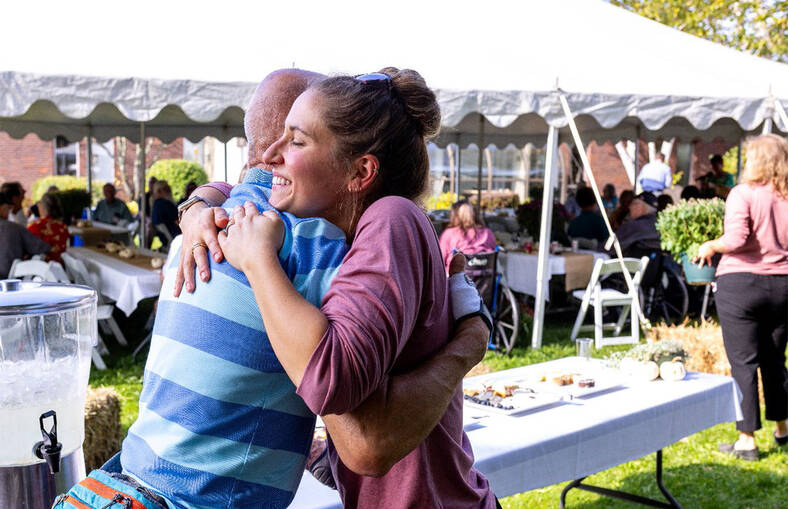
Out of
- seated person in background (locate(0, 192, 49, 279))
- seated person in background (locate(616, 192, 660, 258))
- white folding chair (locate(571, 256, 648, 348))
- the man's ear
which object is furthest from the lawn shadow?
seated person in background (locate(0, 192, 49, 279))

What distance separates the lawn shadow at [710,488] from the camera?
4477mm

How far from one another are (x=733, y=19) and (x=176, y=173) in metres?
17.0

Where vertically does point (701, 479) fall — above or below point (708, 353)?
below

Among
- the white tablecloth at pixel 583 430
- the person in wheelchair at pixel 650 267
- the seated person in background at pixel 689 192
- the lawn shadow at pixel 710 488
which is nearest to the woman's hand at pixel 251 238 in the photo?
the white tablecloth at pixel 583 430

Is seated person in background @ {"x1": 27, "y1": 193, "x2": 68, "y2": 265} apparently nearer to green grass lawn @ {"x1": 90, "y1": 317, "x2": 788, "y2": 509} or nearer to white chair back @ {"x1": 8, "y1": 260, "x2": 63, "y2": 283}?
→ white chair back @ {"x1": 8, "y1": 260, "x2": 63, "y2": 283}

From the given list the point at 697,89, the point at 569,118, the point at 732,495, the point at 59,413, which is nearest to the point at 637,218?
the point at 697,89

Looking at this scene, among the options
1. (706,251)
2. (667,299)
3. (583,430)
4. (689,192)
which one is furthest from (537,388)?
(689,192)

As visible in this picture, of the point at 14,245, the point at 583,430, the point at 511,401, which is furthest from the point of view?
the point at 14,245

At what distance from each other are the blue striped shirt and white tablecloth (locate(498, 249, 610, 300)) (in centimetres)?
752

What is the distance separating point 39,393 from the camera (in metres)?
1.81

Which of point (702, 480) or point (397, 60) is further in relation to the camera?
point (397, 60)

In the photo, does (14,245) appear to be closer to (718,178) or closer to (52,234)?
(52,234)

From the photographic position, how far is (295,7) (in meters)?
8.03

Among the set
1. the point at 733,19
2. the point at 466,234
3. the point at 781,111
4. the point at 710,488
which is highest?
the point at 733,19
